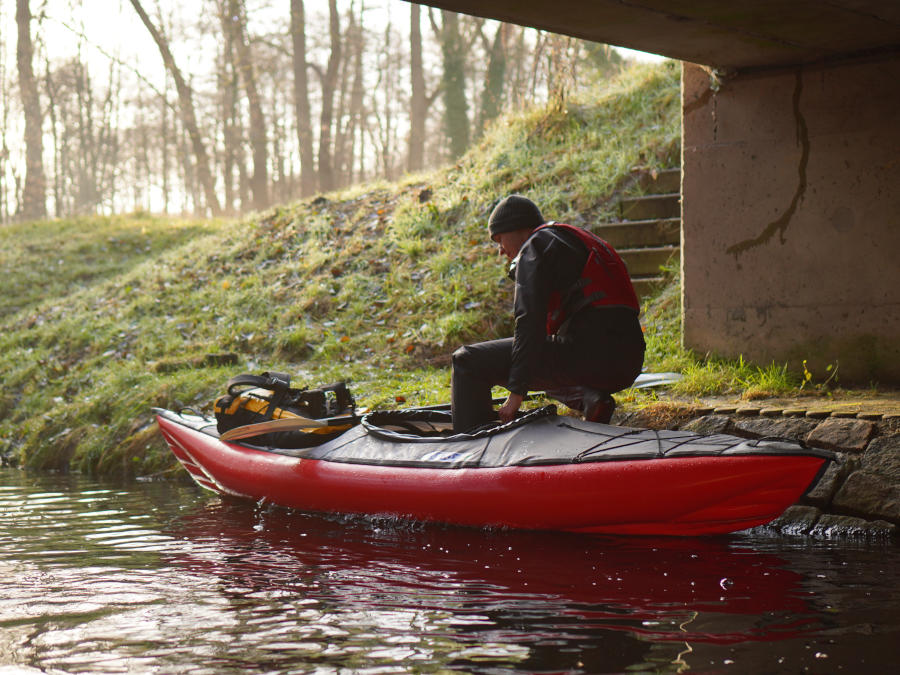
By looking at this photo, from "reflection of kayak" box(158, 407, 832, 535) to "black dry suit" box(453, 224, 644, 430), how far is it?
27cm

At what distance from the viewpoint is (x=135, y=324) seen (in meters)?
11.7

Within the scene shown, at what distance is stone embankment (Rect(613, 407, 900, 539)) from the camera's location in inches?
168

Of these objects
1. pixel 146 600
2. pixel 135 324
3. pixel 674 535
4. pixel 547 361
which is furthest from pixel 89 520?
pixel 135 324

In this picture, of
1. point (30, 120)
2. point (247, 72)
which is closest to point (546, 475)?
point (247, 72)

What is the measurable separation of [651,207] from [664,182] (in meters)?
0.43

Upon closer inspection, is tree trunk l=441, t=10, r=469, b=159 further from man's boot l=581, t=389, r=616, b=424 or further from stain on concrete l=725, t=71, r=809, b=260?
man's boot l=581, t=389, r=616, b=424

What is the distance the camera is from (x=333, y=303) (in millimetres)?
10586

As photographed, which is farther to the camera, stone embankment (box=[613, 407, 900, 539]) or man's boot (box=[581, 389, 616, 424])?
man's boot (box=[581, 389, 616, 424])

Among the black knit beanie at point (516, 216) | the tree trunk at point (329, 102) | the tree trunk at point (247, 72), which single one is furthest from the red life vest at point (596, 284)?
the tree trunk at point (247, 72)

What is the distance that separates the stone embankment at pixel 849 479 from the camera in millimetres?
4277

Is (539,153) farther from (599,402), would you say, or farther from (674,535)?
(674,535)

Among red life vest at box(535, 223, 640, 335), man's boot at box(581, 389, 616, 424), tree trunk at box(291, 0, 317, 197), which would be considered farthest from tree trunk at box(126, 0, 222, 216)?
man's boot at box(581, 389, 616, 424)

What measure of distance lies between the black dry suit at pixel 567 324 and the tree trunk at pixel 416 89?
15.0 metres

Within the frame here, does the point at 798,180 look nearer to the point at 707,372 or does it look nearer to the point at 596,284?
the point at 707,372
